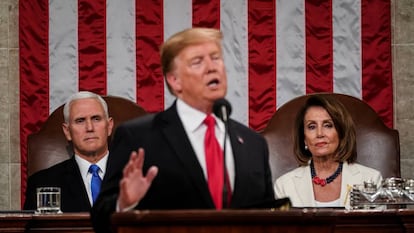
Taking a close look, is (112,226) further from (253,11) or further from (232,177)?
(253,11)

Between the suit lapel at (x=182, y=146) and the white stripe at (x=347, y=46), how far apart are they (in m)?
3.58

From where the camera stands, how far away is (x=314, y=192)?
613cm

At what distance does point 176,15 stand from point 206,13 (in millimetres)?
202

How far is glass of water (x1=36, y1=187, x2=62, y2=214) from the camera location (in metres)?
5.23

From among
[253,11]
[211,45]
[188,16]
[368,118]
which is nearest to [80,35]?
[188,16]

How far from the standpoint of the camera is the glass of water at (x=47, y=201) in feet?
17.2

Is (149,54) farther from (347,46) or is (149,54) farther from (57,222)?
(57,222)

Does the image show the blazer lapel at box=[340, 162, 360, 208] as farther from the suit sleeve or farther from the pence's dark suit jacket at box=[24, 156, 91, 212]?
the suit sleeve

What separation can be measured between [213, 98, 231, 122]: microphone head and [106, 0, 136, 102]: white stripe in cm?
358

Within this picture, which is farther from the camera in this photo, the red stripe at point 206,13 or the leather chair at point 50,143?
the red stripe at point 206,13

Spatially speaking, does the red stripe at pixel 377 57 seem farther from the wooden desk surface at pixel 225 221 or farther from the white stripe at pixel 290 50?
the wooden desk surface at pixel 225 221

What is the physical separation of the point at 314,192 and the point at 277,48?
4.68 ft

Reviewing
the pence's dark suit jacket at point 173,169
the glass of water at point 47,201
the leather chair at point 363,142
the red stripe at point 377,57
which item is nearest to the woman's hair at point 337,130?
the leather chair at point 363,142

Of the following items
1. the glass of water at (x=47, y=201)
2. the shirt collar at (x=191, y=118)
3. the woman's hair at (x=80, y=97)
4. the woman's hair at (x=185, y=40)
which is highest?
the woman's hair at (x=185, y=40)
